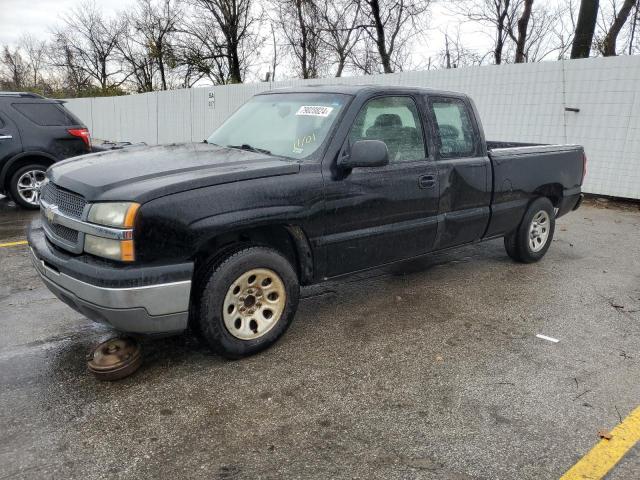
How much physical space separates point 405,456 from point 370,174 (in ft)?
6.85

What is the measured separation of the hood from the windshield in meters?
0.22

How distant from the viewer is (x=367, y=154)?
3572mm

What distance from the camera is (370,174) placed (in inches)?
154

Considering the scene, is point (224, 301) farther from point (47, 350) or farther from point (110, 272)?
point (47, 350)

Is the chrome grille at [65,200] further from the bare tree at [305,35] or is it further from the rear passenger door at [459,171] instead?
the bare tree at [305,35]

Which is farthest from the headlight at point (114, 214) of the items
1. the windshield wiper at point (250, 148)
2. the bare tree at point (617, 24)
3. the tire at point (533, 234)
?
the bare tree at point (617, 24)

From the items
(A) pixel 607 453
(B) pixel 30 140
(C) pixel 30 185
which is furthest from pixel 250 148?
(C) pixel 30 185

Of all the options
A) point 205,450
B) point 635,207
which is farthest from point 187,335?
point 635,207

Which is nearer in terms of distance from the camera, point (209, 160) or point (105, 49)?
point (209, 160)

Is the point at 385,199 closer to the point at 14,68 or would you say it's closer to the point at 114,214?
the point at 114,214

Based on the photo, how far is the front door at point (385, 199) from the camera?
3.78m

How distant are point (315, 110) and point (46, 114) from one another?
6390 millimetres

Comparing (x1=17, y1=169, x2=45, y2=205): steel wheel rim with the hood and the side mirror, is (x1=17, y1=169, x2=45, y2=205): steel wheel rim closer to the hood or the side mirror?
the hood

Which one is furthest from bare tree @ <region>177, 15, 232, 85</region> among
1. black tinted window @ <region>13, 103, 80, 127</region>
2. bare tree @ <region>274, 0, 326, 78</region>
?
black tinted window @ <region>13, 103, 80, 127</region>
